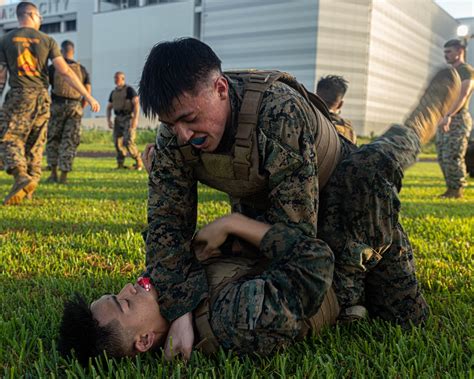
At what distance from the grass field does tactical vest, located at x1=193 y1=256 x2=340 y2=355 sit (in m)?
0.06

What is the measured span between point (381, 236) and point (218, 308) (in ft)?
2.77

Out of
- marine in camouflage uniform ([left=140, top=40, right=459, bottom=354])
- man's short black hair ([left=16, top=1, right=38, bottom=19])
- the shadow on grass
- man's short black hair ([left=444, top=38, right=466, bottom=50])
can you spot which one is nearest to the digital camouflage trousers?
man's short black hair ([left=444, top=38, right=466, bottom=50])

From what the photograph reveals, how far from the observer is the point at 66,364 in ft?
6.37

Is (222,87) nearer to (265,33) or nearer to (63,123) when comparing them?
(63,123)

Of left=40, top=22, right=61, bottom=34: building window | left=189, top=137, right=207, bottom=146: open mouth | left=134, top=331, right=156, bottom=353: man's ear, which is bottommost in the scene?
left=134, top=331, right=156, bottom=353: man's ear

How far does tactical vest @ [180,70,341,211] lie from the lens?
2.05 metres

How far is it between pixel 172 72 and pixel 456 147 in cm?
668

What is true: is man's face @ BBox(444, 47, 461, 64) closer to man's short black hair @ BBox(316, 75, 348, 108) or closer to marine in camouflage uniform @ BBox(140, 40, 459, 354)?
man's short black hair @ BBox(316, 75, 348, 108)

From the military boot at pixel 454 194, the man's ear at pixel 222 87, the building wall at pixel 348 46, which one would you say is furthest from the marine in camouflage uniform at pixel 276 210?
the building wall at pixel 348 46

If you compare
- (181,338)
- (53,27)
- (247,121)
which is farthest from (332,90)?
(53,27)

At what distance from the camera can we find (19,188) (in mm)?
5641

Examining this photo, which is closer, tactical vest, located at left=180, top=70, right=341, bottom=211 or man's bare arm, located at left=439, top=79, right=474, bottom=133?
Answer: tactical vest, located at left=180, top=70, right=341, bottom=211

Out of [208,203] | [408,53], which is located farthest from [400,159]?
[408,53]

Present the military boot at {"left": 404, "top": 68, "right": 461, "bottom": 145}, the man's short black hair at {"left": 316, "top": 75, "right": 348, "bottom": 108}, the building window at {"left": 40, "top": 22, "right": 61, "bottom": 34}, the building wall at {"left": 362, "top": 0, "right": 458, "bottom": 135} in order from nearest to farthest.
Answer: the military boot at {"left": 404, "top": 68, "right": 461, "bottom": 145} < the man's short black hair at {"left": 316, "top": 75, "right": 348, "bottom": 108} < the building wall at {"left": 362, "top": 0, "right": 458, "bottom": 135} < the building window at {"left": 40, "top": 22, "right": 61, "bottom": 34}
